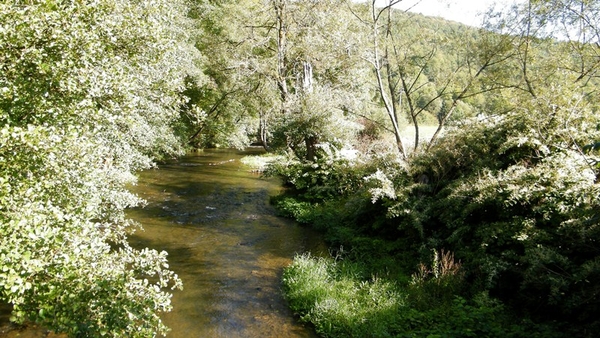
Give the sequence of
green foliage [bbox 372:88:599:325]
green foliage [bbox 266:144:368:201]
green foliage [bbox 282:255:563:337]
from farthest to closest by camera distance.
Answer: green foliage [bbox 266:144:368:201], green foliage [bbox 372:88:599:325], green foliage [bbox 282:255:563:337]

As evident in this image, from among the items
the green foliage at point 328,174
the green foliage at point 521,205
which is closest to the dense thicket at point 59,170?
the green foliage at point 521,205

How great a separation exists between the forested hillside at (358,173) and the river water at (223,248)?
65 centimetres

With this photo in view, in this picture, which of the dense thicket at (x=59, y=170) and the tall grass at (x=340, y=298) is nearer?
the dense thicket at (x=59, y=170)

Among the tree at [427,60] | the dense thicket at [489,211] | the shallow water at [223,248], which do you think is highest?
the tree at [427,60]

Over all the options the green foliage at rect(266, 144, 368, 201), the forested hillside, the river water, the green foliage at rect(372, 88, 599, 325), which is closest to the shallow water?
the river water

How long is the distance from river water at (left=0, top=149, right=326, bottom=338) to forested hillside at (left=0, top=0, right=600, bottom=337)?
0.65 m

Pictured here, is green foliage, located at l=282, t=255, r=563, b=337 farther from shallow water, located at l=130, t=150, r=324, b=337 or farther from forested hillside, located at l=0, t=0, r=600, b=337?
shallow water, located at l=130, t=150, r=324, b=337

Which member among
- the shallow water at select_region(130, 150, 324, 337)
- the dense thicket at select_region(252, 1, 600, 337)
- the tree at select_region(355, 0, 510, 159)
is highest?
the tree at select_region(355, 0, 510, 159)

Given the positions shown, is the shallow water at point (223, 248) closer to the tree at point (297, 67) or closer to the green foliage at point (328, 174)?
the green foliage at point (328, 174)

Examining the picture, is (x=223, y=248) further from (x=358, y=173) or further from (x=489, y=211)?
(x=489, y=211)

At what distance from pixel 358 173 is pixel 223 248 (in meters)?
5.53

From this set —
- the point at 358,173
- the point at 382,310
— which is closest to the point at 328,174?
the point at 358,173

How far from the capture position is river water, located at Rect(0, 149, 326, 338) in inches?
284

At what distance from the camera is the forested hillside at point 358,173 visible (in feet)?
13.7
